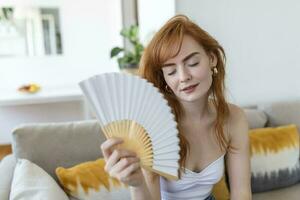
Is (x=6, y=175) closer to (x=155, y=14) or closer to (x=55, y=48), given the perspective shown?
(x=155, y=14)

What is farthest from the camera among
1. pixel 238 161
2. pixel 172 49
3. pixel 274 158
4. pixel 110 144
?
pixel 274 158

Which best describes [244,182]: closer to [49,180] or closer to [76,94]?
[49,180]

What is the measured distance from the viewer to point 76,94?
3357 millimetres

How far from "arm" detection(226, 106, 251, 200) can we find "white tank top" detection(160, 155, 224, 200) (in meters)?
0.06

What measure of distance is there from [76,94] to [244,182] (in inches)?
97.5

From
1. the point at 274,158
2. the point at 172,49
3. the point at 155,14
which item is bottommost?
the point at 274,158

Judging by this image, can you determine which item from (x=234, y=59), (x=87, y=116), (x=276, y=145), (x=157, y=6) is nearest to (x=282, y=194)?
(x=276, y=145)

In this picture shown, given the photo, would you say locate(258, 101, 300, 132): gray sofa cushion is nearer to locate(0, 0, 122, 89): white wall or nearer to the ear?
the ear

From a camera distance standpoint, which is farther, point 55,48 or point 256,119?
point 55,48

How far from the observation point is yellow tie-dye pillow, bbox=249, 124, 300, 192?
1596mm

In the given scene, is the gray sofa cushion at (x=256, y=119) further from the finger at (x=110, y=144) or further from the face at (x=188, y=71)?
the finger at (x=110, y=144)

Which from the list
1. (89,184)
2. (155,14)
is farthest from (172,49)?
(155,14)

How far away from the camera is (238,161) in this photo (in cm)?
117

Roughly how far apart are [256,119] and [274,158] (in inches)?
9.3
